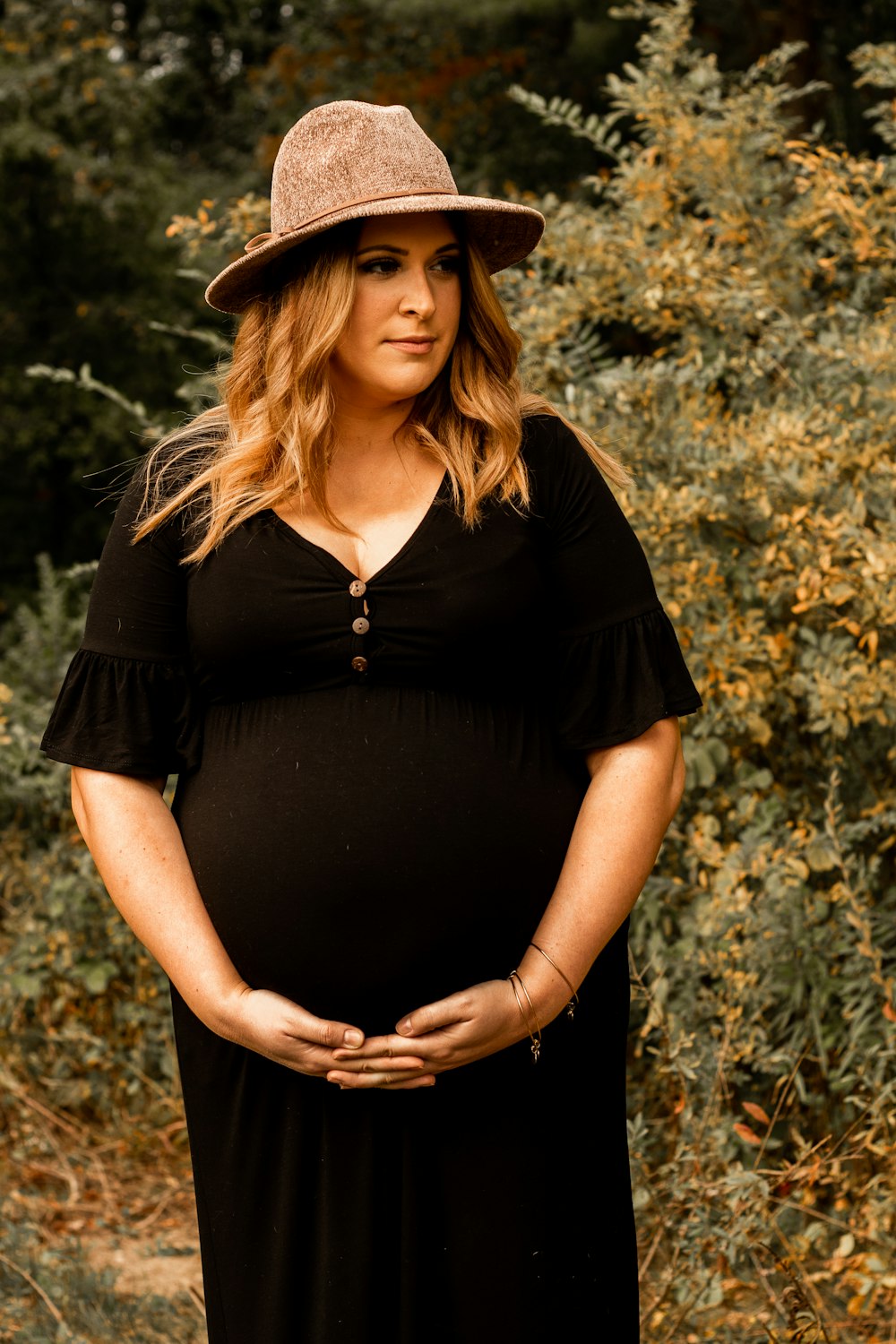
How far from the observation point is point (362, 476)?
207 centimetres

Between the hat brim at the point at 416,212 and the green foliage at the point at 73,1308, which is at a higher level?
the hat brim at the point at 416,212

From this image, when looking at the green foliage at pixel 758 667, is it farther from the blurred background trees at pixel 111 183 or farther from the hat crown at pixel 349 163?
the blurred background trees at pixel 111 183

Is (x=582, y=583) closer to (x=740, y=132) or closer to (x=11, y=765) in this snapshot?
(x=740, y=132)

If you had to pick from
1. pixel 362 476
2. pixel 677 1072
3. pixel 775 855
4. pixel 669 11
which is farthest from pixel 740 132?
pixel 677 1072

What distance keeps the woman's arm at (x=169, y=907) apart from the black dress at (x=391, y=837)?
0.11 ft

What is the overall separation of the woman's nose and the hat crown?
117mm

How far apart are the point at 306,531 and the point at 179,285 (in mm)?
6781

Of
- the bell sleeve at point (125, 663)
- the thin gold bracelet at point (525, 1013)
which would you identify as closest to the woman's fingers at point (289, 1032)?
the thin gold bracelet at point (525, 1013)

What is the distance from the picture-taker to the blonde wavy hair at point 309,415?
1984mm

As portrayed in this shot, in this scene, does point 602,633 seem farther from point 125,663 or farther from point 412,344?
point 125,663

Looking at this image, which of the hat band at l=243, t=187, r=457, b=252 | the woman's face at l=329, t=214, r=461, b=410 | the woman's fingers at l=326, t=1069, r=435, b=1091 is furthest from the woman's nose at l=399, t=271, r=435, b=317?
the woman's fingers at l=326, t=1069, r=435, b=1091

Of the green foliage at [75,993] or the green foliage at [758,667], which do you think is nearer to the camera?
the green foliage at [758,667]

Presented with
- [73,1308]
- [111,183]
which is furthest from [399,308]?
[111,183]

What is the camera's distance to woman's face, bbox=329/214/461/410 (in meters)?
1.98
